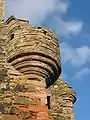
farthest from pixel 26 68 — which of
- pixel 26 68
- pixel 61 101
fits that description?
pixel 61 101

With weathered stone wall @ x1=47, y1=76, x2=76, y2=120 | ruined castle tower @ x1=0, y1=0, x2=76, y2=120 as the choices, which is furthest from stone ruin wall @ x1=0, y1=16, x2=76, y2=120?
weathered stone wall @ x1=47, y1=76, x2=76, y2=120

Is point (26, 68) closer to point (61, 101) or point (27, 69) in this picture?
point (27, 69)

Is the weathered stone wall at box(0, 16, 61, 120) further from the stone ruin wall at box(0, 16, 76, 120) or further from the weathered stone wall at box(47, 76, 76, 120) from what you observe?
the weathered stone wall at box(47, 76, 76, 120)

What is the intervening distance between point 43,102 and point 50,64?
112 cm

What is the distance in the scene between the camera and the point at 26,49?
26.7ft

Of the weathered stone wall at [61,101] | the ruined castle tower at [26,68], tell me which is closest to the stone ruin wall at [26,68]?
the ruined castle tower at [26,68]

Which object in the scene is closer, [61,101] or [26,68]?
[26,68]

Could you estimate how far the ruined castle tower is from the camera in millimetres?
7391

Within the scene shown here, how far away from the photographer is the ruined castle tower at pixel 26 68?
24.2 ft

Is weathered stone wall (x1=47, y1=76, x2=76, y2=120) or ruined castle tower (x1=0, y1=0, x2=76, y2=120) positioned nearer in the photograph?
ruined castle tower (x1=0, y1=0, x2=76, y2=120)

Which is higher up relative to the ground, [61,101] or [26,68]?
[61,101]

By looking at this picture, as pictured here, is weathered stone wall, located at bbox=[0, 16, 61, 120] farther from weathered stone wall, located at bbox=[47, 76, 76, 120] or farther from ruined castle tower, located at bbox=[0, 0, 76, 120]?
weathered stone wall, located at bbox=[47, 76, 76, 120]

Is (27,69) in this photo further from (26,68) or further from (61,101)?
(61,101)

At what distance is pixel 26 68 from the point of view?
7.99 metres
